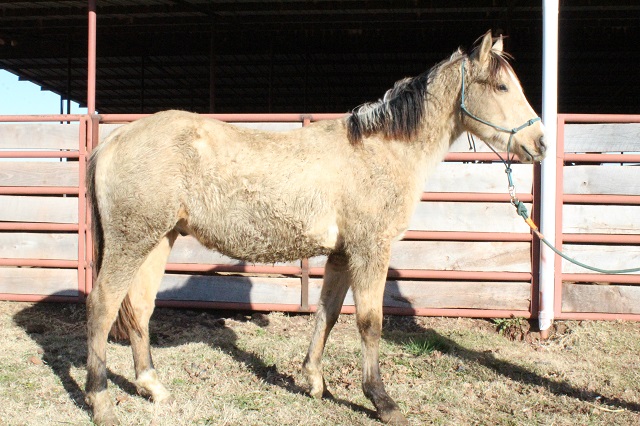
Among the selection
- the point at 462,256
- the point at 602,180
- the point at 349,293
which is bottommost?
the point at 349,293

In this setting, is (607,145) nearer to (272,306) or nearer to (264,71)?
(272,306)

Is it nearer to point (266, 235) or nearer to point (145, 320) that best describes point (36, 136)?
point (145, 320)

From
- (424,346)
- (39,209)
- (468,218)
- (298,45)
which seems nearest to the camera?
(424,346)

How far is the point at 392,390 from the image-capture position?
4375 millimetres

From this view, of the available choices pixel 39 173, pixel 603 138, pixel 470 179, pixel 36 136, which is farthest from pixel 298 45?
pixel 603 138

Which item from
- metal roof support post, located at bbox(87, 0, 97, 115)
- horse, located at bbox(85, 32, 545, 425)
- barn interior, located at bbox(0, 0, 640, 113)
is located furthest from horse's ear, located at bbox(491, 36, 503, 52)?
barn interior, located at bbox(0, 0, 640, 113)

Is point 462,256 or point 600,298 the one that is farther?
point 462,256

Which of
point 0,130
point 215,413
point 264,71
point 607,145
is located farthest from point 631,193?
point 264,71

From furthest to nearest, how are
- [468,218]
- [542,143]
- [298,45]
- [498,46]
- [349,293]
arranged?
[298,45]
[349,293]
[468,218]
[498,46]
[542,143]

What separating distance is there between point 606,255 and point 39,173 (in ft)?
19.9

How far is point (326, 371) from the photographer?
4.82 m

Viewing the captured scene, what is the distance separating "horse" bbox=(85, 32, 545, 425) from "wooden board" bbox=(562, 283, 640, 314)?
2368 mm

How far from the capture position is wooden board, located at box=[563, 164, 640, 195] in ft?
18.9

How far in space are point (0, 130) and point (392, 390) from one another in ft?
16.7
